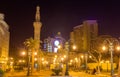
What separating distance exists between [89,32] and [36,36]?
164ft

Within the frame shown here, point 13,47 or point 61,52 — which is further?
point 13,47

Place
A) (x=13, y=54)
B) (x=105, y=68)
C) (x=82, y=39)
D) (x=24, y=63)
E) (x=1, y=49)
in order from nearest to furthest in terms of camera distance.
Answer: (x=105, y=68) < (x=1, y=49) < (x=13, y=54) < (x=24, y=63) < (x=82, y=39)

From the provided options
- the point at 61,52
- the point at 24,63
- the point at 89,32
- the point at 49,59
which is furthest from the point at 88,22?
the point at 61,52

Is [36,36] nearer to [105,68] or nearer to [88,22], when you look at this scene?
[88,22]

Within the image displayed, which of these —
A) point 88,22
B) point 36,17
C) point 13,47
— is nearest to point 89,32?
point 88,22

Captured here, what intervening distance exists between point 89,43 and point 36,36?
4547cm

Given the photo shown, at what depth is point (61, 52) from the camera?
99312 millimetres

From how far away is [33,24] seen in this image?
15475 centimetres

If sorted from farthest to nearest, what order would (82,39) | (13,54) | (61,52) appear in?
1. (82,39)
2. (13,54)
3. (61,52)

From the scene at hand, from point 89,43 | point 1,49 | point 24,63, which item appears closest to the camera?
point 1,49

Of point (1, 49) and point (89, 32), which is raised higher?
point (89, 32)

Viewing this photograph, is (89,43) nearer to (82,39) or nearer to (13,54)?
(82,39)

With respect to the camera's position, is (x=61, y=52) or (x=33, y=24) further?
(x=33, y=24)

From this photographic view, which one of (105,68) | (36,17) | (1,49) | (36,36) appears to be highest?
(36,17)
